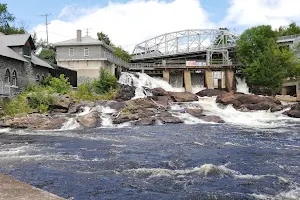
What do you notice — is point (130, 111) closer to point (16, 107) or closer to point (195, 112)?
point (195, 112)

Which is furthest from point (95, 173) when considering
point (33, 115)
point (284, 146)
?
point (33, 115)

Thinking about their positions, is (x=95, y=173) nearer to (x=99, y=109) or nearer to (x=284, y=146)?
(x=284, y=146)

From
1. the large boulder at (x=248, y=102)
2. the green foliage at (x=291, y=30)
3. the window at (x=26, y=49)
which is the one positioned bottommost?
the large boulder at (x=248, y=102)

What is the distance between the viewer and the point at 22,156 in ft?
54.6

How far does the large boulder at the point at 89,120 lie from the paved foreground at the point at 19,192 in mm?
24077

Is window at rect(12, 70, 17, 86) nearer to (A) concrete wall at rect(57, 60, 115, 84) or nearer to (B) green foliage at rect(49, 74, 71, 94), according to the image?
(B) green foliage at rect(49, 74, 71, 94)

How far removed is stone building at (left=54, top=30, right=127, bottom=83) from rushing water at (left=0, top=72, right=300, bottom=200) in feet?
82.8

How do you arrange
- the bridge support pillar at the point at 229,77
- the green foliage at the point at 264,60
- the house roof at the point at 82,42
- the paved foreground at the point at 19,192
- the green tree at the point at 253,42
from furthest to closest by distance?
the green tree at the point at 253,42 < the bridge support pillar at the point at 229,77 < the green foliage at the point at 264,60 < the house roof at the point at 82,42 < the paved foreground at the point at 19,192

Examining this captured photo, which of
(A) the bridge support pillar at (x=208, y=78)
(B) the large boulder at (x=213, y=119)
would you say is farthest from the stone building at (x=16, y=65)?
(A) the bridge support pillar at (x=208, y=78)

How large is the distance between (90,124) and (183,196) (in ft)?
70.3

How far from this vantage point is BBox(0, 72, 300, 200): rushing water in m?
11.2

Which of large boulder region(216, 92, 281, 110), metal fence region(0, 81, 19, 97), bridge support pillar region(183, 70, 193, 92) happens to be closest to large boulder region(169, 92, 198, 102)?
large boulder region(216, 92, 281, 110)

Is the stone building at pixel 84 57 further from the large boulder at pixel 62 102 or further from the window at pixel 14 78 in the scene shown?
the large boulder at pixel 62 102

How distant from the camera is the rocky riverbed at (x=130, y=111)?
30.3m
